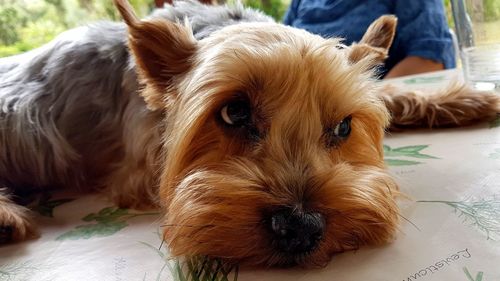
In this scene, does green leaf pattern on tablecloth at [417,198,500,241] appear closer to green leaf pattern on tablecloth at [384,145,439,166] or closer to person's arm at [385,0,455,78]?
green leaf pattern on tablecloth at [384,145,439,166]

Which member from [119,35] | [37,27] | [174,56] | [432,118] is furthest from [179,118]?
[37,27]

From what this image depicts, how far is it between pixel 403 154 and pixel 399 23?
1.38 m

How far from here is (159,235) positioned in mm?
1033

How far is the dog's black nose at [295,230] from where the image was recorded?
780 mm

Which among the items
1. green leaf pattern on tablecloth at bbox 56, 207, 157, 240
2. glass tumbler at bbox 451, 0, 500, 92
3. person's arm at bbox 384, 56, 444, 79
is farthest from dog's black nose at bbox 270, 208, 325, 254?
person's arm at bbox 384, 56, 444, 79

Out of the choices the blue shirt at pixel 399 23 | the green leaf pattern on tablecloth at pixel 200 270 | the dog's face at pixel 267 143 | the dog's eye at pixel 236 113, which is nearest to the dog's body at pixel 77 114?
the dog's face at pixel 267 143

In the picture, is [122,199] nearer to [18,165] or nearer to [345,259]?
[18,165]

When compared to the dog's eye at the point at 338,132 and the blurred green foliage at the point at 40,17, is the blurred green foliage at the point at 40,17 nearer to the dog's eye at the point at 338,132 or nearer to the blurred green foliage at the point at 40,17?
the blurred green foliage at the point at 40,17

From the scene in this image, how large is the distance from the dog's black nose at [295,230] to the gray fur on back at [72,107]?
771 millimetres

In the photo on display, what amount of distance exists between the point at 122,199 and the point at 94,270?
0.43m

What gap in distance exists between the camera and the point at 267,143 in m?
1.00

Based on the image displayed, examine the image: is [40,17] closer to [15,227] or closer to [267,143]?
[15,227]

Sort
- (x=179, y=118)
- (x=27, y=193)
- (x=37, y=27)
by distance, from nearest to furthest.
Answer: (x=179, y=118) < (x=27, y=193) < (x=37, y=27)

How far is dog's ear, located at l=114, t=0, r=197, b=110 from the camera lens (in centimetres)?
117
